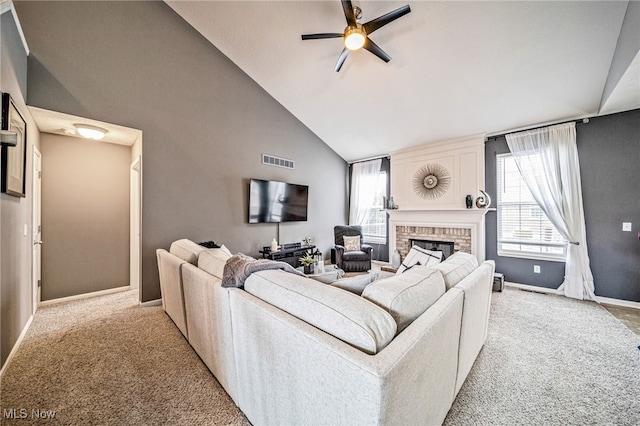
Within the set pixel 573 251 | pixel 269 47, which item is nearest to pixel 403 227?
pixel 573 251

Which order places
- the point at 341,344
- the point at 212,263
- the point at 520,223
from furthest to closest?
the point at 520,223, the point at 212,263, the point at 341,344

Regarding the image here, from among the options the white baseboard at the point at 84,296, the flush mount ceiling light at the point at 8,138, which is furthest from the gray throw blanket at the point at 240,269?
the white baseboard at the point at 84,296

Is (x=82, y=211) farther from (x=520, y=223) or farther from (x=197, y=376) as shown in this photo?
(x=520, y=223)

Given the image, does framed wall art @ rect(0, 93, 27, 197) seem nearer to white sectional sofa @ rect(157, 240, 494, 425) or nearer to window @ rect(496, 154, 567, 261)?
white sectional sofa @ rect(157, 240, 494, 425)

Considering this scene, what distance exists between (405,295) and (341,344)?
0.47 meters

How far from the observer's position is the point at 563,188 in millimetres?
3658

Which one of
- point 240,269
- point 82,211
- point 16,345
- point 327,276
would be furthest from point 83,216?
point 327,276

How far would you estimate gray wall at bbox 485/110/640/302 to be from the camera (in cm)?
326

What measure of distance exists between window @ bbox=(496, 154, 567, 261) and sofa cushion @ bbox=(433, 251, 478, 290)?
113 inches

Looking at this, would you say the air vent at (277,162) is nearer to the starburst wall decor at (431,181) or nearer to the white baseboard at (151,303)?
the starburst wall decor at (431,181)

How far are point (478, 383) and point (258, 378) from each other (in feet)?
5.39

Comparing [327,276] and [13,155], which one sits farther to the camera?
[327,276]

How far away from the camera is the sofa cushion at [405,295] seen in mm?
1126

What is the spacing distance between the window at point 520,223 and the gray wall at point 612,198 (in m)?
0.32
